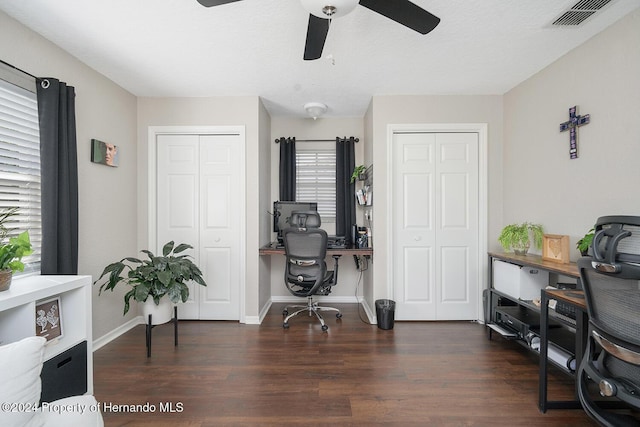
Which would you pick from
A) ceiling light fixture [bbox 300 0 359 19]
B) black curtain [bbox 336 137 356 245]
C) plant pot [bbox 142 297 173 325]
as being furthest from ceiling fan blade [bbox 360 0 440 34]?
plant pot [bbox 142 297 173 325]

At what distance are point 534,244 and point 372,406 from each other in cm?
224

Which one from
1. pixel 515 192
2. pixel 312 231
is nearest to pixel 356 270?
pixel 312 231

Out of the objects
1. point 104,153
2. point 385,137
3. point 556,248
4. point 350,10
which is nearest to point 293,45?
point 350,10

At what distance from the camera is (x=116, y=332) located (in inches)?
117

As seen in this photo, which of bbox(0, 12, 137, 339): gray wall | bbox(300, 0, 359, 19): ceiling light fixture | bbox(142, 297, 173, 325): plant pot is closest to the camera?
bbox(300, 0, 359, 19): ceiling light fixture

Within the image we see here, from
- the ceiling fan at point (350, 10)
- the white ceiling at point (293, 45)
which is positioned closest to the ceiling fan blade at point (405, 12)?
the ceiling fan at point (350, 10)

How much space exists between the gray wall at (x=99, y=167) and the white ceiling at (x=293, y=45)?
5.0 inches

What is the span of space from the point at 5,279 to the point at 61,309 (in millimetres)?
364

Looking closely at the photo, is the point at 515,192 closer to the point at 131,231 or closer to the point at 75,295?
the point at 75,295

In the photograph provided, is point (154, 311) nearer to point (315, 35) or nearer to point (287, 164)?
point (287, 164)

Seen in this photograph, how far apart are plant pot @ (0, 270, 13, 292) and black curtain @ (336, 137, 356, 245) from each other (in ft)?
10.3

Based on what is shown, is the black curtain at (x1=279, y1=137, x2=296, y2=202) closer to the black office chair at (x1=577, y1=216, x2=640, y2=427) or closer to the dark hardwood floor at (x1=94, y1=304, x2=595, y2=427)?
the dark hardwood floor at (x1=94, y1=304, x2=595, y2=427)

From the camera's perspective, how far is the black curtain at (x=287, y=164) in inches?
159

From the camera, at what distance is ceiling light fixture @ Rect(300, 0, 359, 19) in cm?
147
